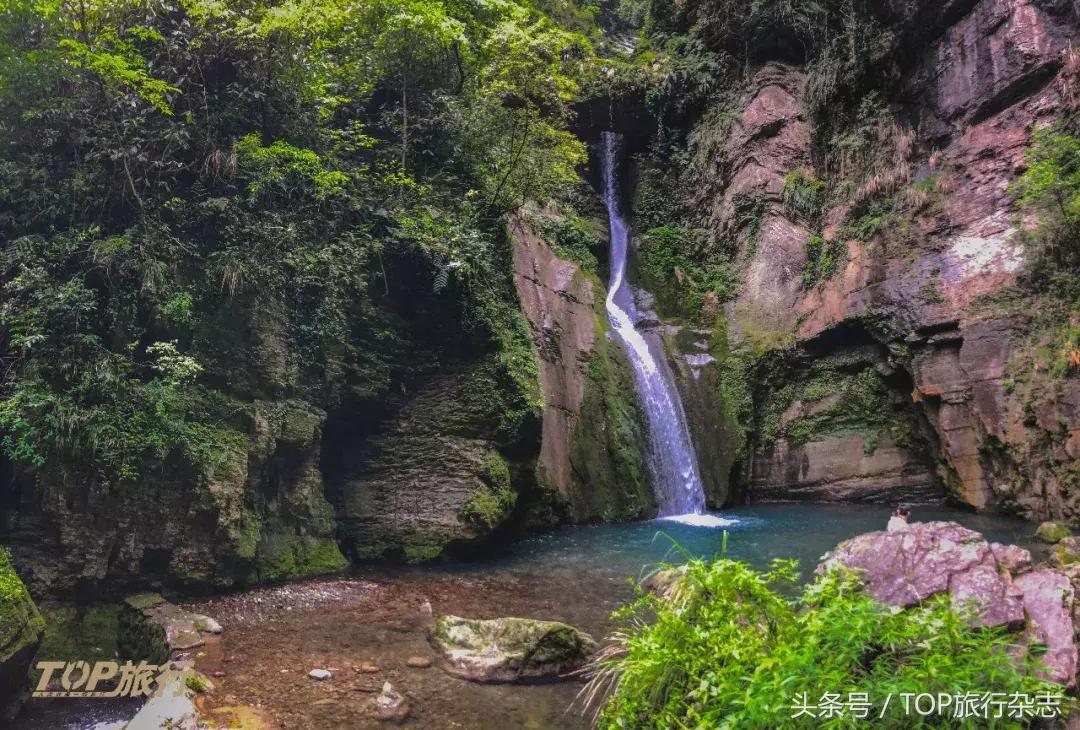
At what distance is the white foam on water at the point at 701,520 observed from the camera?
1226 centimetres

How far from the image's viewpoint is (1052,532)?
962 cm

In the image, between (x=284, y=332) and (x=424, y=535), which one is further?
(x=424, y=535)

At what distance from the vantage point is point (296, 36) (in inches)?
388

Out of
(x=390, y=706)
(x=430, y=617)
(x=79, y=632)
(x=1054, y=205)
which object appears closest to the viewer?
Result: (x=390, y=706)

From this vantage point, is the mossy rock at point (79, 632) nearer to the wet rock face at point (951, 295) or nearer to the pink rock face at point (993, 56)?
the wet rock face at point (951, 295)

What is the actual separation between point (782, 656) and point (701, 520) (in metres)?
10.2

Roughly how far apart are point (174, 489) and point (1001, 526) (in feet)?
40.4

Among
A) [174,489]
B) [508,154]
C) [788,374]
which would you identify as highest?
[508,154]

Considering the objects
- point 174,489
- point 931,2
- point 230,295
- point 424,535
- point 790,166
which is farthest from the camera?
point 790,166

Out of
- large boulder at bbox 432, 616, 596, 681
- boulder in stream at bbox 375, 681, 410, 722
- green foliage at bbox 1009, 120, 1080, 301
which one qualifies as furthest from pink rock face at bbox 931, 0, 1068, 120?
boulder in stream at bbox 375, 681, 410, 722

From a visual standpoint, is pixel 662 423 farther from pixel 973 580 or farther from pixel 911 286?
pixel 973 580

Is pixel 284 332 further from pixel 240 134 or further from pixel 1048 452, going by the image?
pixel 1048 452

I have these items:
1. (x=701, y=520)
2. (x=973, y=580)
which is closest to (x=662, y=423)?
(x=701, y=520)

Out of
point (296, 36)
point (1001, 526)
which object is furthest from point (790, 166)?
point (296, 36)
